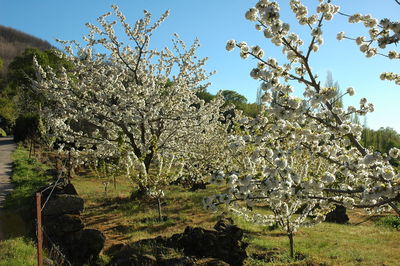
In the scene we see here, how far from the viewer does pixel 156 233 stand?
1006cm

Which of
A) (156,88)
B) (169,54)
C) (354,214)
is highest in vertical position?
(169,54)

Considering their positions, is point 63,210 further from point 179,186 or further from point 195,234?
point 179,186

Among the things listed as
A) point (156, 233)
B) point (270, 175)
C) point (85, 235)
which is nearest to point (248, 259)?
point (156, 233)

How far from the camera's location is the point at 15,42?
15438cm

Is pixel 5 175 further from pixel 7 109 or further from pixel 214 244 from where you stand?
pixel 7 109

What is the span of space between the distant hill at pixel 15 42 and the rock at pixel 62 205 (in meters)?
147

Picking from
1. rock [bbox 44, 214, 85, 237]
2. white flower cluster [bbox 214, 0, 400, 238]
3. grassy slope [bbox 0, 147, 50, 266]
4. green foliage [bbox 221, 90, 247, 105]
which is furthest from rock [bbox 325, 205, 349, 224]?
green foliage [bbox 221, 90, 247, 105]

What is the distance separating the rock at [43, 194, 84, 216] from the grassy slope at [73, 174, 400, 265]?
124 cm

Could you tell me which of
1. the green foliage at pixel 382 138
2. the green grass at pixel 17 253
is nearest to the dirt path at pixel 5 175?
the green grass at pixel 17 253

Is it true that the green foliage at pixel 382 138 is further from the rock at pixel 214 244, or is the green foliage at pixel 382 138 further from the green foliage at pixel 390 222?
the rock at pixel 214 244

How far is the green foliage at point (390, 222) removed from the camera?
48.7 feet

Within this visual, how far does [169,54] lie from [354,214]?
13.8 metres

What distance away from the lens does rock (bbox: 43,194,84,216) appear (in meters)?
9.12

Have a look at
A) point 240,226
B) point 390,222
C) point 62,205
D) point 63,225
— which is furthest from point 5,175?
point 390,222
